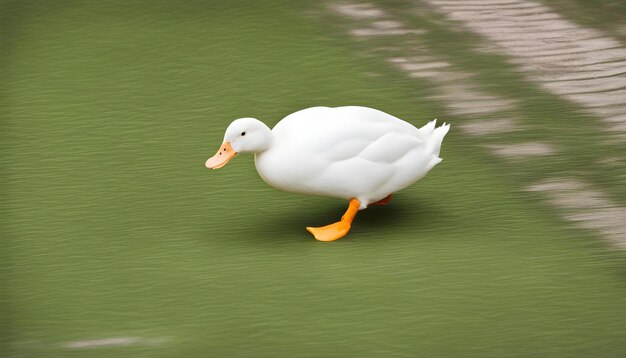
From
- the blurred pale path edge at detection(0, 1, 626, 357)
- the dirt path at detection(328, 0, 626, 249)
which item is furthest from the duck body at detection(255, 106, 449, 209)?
the dirt path at detection(328, 0, 626, 249)

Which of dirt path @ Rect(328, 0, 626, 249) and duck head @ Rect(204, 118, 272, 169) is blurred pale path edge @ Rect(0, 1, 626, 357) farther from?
duck head @ Rect(204, 118, 272, 169)

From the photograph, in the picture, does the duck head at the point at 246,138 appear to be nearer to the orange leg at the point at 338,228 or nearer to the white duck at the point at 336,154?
the white duck at the point at 336,154

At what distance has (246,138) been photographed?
4.54 m

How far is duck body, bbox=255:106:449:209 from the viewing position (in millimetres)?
4539

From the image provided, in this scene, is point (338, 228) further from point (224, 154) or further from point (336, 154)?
point (224, 154)

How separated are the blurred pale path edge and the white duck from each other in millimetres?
193

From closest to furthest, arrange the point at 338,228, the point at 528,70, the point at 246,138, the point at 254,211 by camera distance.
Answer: the point at 246,138, the point at 338,228, the point at 254,211, the point at 528,70

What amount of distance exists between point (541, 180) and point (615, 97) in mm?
982

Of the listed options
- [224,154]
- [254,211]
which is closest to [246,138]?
[224,154]

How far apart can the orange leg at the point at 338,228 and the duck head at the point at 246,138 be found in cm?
38

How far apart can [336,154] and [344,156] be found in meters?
0.03

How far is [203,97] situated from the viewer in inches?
235

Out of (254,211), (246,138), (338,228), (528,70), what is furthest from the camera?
(528,70)

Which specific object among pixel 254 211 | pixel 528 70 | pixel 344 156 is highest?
pixel 344 156
